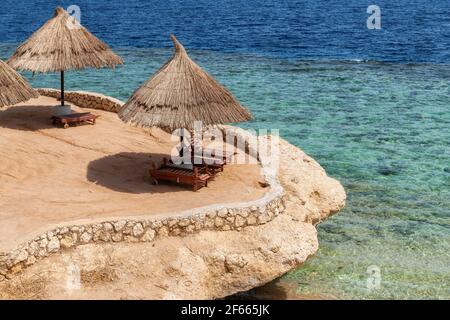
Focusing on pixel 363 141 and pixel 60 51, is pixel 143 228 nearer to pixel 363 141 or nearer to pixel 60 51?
pixel 60 51

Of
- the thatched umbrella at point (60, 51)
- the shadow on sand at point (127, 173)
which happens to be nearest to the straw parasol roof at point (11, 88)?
the thatched umbrella at point (60, 51)

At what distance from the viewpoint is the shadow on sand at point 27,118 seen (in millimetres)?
22906

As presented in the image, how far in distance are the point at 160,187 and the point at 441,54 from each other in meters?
40.0

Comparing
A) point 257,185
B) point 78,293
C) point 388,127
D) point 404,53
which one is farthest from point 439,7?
point 78,293

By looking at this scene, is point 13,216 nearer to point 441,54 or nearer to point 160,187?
point 160,187

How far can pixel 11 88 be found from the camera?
2070cm

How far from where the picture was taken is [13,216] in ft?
50.6

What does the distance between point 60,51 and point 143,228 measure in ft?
35.4

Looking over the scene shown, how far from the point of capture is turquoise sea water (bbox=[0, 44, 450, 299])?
1761 centimetres

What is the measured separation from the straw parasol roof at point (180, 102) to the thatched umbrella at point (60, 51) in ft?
19.3

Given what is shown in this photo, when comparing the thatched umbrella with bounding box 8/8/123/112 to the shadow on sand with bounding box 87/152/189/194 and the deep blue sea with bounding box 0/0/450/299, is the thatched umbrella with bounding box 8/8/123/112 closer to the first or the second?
the shadow on sand with bounding box 87/152/189/194

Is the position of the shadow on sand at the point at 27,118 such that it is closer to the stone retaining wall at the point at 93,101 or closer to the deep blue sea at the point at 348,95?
the stone retaining wall at the point at 93,101

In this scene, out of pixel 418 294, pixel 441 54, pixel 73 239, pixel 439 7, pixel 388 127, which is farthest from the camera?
pixel 439 7
